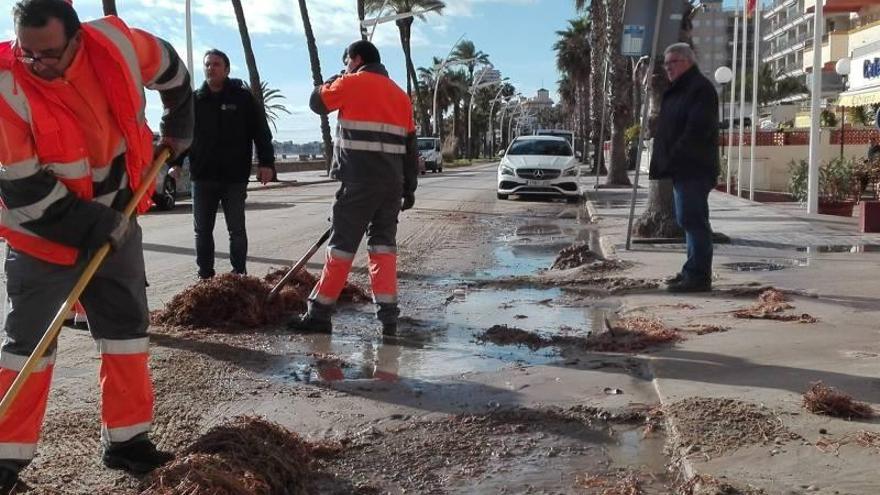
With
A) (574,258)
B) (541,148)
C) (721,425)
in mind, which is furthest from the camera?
(541,148)

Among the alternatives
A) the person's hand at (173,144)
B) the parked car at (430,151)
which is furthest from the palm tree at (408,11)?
the person's hand at (173,144)

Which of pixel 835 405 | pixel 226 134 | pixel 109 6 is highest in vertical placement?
pixel 109 6

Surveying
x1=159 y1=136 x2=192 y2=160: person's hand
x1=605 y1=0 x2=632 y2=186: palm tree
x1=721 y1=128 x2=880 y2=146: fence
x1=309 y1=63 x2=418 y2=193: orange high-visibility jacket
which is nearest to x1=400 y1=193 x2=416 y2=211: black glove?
x1=309 y1=63 x2=418 y2=193: orange high-visibility jacket

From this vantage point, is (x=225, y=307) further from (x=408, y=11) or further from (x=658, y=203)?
(x=408, y=11)

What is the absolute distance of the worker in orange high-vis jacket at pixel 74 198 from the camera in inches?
124

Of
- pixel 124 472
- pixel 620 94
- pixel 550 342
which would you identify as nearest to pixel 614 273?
pixel 550 342

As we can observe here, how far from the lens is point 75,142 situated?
325cm

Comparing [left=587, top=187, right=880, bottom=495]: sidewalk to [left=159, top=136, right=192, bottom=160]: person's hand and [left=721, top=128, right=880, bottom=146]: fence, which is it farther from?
[left=721, top=128, right=880, bottom=146]: fence

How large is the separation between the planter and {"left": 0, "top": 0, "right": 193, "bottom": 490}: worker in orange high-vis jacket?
43.7 feet

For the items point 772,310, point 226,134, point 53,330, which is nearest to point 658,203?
point 772,310

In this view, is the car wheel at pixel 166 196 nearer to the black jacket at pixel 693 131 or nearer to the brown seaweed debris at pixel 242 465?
the black jacket at pixel 693 131

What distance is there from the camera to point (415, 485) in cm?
350

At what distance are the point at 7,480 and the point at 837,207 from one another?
14112 millimetres

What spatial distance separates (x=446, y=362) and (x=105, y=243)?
8.37 ft
